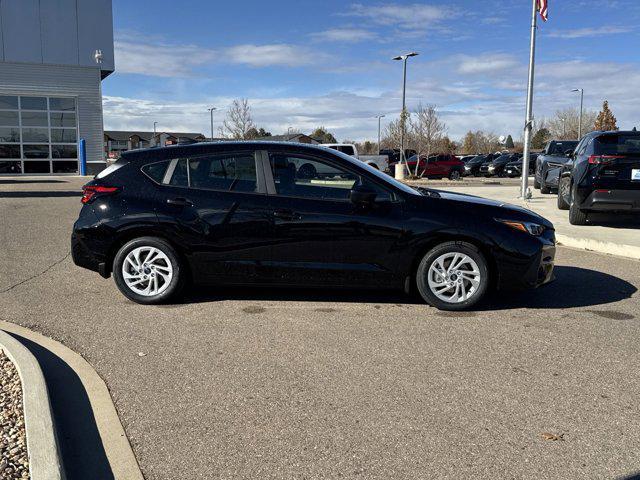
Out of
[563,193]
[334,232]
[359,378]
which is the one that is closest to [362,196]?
[334,232]

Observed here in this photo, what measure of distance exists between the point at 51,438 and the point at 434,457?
1.94m

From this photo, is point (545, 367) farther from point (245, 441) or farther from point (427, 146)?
point (427, 146)

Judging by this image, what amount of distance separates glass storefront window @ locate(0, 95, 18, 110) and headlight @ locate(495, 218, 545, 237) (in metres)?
29.1

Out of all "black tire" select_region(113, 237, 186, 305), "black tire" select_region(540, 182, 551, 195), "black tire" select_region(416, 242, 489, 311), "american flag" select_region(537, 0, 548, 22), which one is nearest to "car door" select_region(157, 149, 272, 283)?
"black tire" select_region(113, 237, 186, 305)

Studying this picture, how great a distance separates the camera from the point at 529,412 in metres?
3.61

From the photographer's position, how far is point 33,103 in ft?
96.5

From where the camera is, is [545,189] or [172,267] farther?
[545,189]

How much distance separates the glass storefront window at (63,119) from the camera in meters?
29.8

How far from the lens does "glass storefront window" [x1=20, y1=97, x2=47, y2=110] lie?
29.2 m

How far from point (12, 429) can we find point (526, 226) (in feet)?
15.2

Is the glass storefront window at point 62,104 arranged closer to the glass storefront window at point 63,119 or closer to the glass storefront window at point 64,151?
the glass storefront window at point 63,119

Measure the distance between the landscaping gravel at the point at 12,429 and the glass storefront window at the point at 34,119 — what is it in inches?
1126

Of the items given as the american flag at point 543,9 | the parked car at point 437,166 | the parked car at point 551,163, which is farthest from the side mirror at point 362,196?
the parked car at point 437,166

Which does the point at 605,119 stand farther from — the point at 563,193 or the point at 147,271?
the point at 147,271
